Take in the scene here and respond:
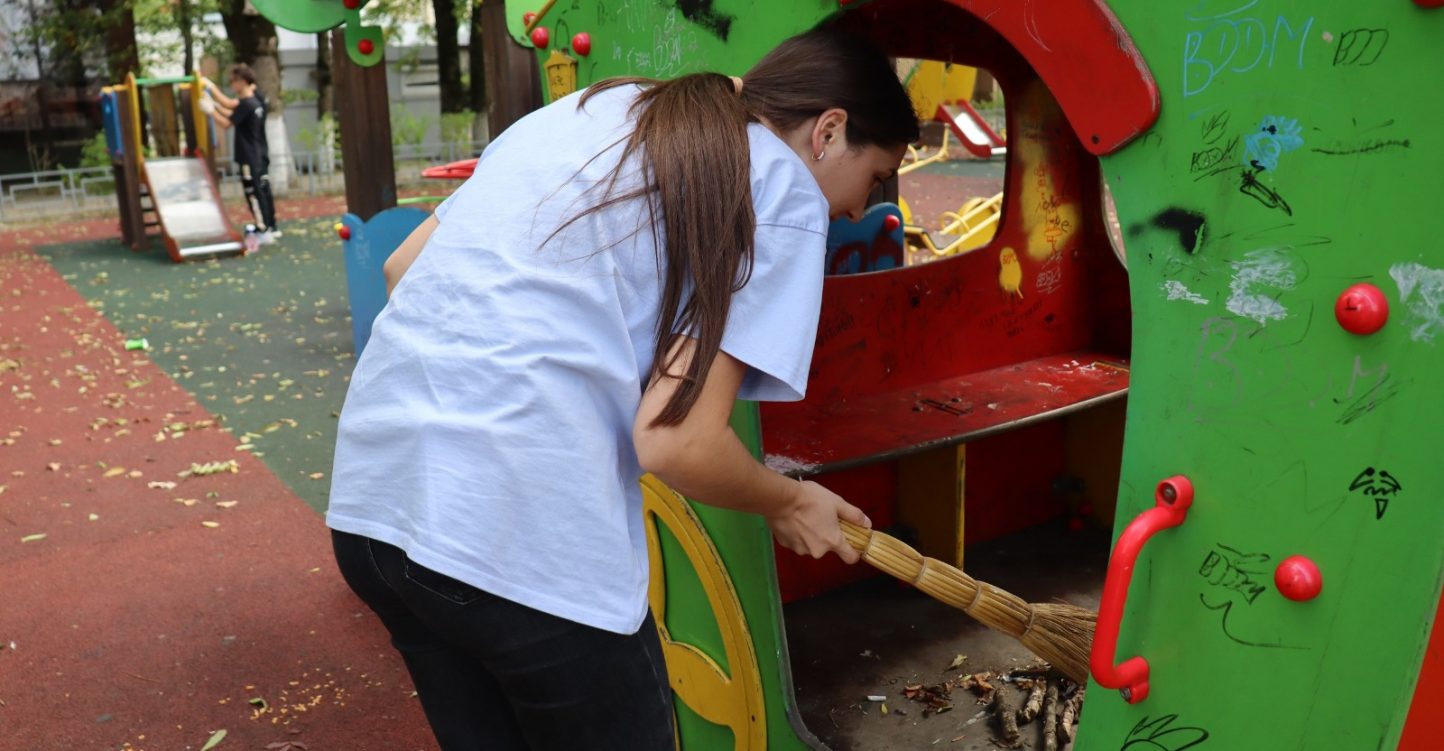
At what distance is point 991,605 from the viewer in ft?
7.27

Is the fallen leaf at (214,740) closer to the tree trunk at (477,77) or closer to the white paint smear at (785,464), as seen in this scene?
the white paint smear at (785,464)

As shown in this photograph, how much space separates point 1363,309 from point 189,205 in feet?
41.8

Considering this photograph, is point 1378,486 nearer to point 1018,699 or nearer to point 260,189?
point 1018,699

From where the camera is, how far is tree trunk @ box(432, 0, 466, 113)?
1828 centimetres

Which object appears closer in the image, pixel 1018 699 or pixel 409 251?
pixel 409 251

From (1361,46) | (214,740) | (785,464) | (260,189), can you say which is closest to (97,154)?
(260,189)

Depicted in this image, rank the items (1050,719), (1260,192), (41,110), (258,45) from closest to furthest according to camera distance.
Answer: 1. (1260,192)
2. (1050,719)
3. (258,45)
4. (41,110)

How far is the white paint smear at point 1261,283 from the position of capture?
1319mm

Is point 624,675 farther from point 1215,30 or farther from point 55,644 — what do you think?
point 55,644

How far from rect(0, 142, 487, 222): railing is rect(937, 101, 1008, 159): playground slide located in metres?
6.96

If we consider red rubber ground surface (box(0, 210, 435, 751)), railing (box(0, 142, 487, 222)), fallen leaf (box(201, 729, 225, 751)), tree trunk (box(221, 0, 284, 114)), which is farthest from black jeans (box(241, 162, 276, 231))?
fallen leaf (box(201, 729, 225, 751))

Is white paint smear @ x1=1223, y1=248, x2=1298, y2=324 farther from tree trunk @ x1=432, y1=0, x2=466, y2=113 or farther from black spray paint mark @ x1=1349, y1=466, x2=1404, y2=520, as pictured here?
tree trunk @ x1=432, y1=0, x2=466, y2=113

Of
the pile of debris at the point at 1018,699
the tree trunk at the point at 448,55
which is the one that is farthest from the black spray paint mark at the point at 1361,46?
the tree trunk at the point at 448,55

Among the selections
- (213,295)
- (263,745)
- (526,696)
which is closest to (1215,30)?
(526,696)
